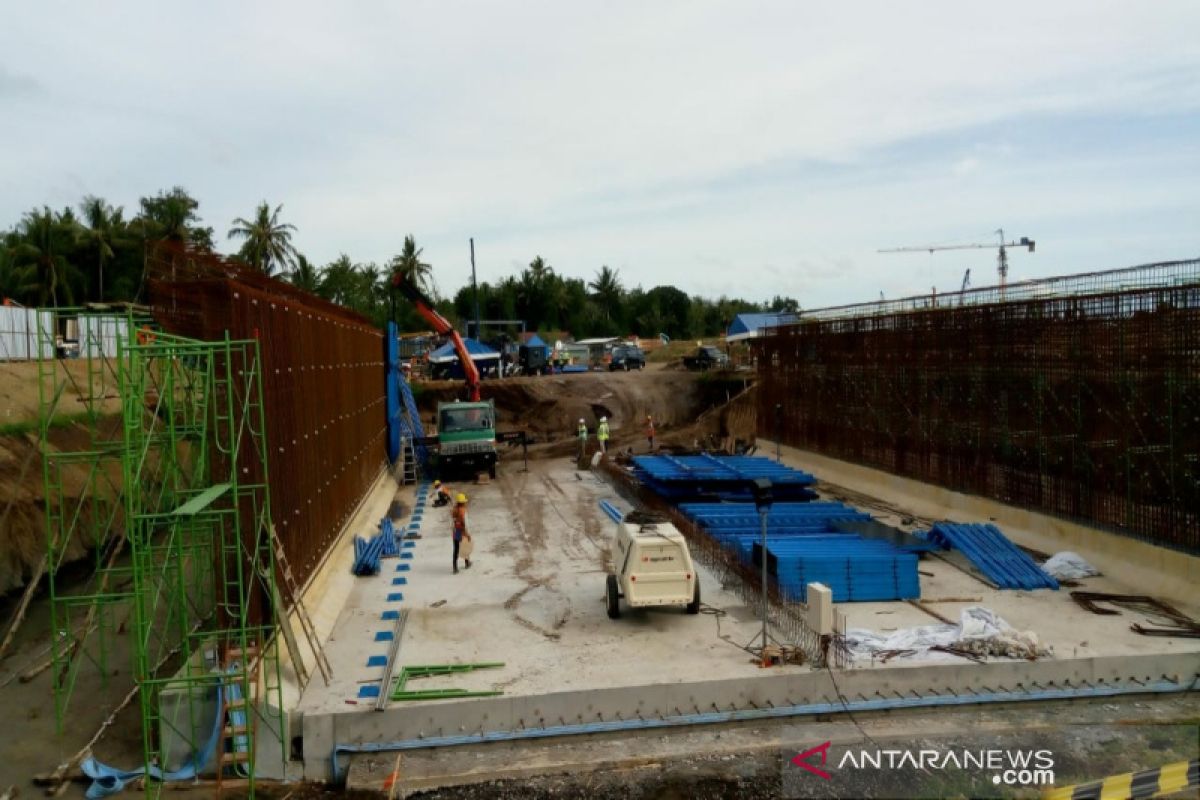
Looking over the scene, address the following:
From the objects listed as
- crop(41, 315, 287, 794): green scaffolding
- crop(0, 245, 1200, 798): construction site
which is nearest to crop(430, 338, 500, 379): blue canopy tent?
crop(0, 245, 1200, 798): construction site

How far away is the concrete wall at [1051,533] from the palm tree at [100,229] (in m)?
45.3

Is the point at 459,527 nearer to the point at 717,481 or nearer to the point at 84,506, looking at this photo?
the point at 717,481

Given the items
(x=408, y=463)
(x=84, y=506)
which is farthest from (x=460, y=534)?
(x=408, y=463)

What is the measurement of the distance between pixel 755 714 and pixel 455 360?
42.0 meters

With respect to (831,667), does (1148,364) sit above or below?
above

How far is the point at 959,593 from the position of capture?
1653cm

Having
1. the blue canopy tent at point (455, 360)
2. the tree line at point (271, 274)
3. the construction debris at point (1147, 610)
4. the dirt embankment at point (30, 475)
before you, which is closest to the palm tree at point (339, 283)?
the tree line at point (271, 274)

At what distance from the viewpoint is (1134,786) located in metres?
8.05

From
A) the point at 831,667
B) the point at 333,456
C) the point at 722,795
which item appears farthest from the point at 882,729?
the point at 333,456

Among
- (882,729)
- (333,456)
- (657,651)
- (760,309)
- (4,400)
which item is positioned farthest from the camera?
(760,309)

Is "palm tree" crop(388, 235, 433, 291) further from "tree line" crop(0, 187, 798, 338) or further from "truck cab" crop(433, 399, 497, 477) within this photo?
"truck cab" crop(433, 399, 497, 477)

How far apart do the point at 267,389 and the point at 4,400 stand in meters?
19.8

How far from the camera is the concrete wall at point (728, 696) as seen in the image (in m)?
11.0

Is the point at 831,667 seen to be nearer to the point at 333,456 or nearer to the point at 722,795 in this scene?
the point at 722,795
